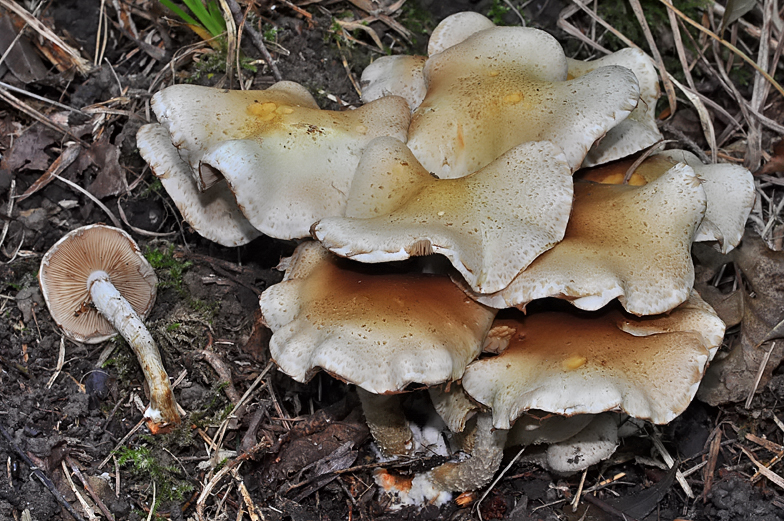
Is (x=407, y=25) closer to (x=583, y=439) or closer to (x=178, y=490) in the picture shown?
(x=583, y=439)

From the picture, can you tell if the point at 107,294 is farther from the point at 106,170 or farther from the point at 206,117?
the point at 206,117

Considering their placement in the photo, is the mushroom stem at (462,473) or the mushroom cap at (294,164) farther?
the mushroom stem at (462,473)

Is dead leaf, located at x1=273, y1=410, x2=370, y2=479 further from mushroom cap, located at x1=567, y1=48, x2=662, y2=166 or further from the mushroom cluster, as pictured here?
mushroom cap, located at x1=567, y1=48, x2=662, y2=166

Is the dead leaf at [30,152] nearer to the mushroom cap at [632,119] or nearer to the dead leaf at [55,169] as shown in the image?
the dead leaf at [55,169]

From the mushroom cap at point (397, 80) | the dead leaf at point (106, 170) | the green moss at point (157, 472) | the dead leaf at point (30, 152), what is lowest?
the green moss at point (157, 472)

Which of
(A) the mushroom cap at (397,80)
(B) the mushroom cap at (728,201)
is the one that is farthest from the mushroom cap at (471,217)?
(B) the mushroom cap at (728,201)

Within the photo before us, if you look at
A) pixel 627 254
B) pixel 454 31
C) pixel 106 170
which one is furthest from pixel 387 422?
pixel 106 170

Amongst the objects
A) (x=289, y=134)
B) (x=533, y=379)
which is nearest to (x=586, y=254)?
(x=533, y=379)
